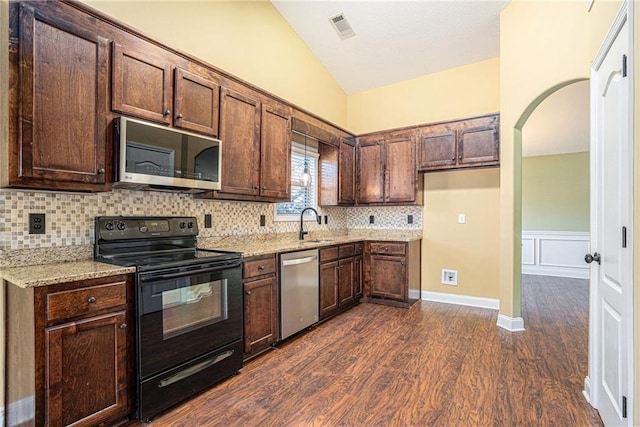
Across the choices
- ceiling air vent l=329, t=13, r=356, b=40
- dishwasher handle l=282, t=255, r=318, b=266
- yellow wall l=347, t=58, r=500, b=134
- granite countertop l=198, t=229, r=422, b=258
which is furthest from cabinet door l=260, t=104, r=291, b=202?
yellow wall l=347, t=58, r=500, b=134

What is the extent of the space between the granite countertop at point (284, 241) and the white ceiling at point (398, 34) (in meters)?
2.32

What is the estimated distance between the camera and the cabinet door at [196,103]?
2.41 metres

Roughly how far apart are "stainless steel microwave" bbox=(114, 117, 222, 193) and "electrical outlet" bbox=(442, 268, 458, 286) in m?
3.36

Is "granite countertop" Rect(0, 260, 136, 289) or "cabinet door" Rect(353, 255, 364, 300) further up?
"granite countertop" Rect(0, 260, 136, 289)

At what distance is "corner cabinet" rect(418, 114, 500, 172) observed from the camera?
3.84 meters

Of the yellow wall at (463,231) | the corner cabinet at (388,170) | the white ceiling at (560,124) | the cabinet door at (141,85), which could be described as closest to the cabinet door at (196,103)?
the cabinet door at (141,85)

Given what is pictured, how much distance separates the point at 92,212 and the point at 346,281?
278 cm

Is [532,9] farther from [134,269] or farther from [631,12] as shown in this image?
[134,269]

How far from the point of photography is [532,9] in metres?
3.22

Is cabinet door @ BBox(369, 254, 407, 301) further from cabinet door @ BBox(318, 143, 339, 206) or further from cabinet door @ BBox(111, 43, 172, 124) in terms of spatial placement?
cabinet door @ BBox(111, 43, 172, 124)

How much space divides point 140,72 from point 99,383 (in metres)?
1.92

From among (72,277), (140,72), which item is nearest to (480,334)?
(72,277)

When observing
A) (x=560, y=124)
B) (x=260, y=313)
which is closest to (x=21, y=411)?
Answer: (x=260, y=313)

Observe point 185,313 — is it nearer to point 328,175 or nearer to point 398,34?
point 328,175
